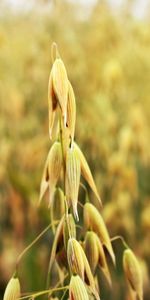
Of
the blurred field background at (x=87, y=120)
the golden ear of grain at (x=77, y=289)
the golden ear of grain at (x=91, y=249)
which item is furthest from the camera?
the blurred field background at (x=87, y=120)

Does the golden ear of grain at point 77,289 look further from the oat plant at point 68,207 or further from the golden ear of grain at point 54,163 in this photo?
the golden ear of grain at point 54,163

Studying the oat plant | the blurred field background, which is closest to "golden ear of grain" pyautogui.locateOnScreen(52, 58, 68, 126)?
the oat plant

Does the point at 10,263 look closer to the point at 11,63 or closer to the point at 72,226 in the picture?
the point at 11,63

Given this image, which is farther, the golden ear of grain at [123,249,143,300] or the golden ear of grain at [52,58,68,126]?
the golden ear of grain at [123,249,143,300]

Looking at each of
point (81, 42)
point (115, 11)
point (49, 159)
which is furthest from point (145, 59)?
point (49, 159)

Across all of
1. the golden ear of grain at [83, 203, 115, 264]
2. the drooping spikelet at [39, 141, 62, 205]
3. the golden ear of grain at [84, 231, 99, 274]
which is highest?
the drooping spikelet at [39, 141, 62, 205]

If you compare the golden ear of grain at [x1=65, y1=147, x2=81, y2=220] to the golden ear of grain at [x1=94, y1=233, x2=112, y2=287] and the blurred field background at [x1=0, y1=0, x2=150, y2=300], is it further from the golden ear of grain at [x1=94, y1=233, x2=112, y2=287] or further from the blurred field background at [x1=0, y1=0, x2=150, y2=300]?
the blurred field background at [x1=0, y1=0, x2=150, y2=300]

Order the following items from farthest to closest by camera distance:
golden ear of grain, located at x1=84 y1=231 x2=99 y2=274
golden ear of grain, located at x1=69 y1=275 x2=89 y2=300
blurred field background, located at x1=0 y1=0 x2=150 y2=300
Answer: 1. blurred field background, located at x1=0 y1=0 x2=150 y2=300
2. golden ear of grain, located at x1=84 y1=231 x2=99 y2=274
3. golden ear of grain, located at x1=69 y1=275 x2=89 y2=300

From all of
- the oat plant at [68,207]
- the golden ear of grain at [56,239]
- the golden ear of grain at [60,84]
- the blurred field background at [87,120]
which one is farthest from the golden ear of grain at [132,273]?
the blurred field background at [87,120]
